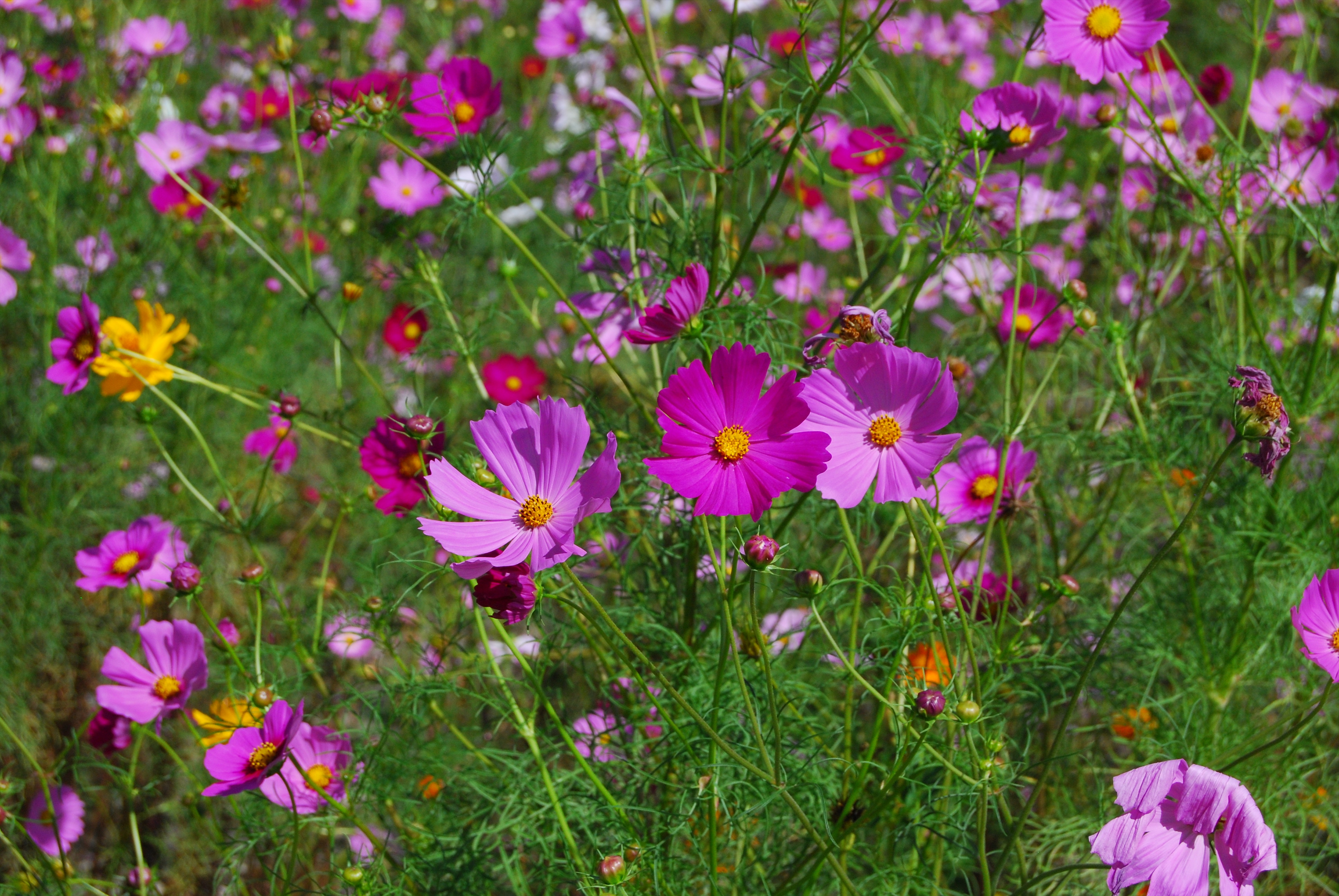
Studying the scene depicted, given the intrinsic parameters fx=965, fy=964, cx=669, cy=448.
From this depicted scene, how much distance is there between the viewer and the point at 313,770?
1.11 meters

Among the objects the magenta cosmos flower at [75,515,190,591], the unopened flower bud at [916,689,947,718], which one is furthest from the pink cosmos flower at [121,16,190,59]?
the unopened flower bud at [916,689,947,718]

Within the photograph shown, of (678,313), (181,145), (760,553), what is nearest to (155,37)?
(181,145)

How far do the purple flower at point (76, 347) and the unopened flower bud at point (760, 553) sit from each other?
880 millimetres

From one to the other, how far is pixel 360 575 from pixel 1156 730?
1.12 m

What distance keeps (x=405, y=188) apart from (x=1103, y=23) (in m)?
1.49

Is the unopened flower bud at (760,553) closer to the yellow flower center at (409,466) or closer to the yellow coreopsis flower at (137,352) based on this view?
the yellow flower center at (409,466)

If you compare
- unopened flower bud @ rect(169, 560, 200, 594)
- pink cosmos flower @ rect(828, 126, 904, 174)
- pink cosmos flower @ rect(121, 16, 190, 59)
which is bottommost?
unopened flower bud @ rect(169, 560, 200, 594)

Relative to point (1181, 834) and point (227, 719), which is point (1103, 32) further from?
point (227, 719)

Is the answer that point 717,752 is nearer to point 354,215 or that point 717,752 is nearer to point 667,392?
point 667,392

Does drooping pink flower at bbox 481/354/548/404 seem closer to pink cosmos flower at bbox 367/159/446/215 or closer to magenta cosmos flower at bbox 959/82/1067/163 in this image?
pink cosmos flower at bbox 367/159/446/215

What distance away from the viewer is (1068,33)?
39.8 inches

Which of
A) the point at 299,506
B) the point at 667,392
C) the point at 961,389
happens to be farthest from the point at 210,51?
the point at 667,392

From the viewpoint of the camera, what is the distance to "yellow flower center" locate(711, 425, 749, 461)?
0.76m

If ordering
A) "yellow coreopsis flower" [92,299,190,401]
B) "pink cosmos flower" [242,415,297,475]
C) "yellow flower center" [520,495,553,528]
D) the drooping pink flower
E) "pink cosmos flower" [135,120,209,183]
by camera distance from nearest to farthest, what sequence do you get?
"yellow flower center" [520,495,553,528] < "yellow coreopsis flower" [92,299,190,401] < "pink cosmos flower" [242,415,297,475] < the drooping pink flower < "pink cosmos flower" [135,120,209,183]
